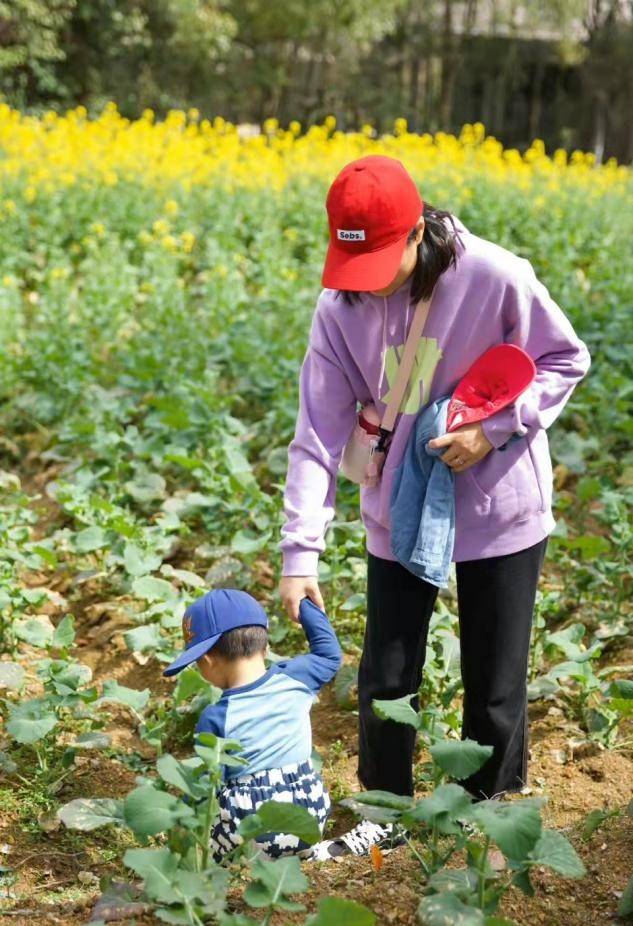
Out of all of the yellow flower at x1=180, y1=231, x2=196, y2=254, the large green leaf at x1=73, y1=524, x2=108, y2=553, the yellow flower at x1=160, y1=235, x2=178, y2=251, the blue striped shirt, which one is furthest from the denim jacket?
the yellow flower at x1=180, y1=231, x2=196, y2=254

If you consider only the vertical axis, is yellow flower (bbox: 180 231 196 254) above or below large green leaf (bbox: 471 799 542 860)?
below

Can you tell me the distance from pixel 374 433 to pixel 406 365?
0.61 feet

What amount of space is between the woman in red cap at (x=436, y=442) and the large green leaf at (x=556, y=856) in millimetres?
657

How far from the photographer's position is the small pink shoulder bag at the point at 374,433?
2.52 meters

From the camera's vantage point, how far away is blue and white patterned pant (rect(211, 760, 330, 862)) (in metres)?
2.47

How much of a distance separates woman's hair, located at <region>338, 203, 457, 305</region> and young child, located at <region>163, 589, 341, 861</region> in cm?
71

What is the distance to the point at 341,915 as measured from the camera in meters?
1.82

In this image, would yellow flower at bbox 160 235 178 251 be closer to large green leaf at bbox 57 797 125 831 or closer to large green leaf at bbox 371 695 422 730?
large green leaf at bbox 57 797 125 831

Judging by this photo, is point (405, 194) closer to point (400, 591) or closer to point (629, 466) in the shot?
point (400, 591)

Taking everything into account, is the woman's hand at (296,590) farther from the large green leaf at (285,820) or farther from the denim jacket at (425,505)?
the large green leaf at (285,820)

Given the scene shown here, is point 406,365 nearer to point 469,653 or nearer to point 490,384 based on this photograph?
point 490,384

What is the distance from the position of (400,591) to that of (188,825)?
2.74 feet

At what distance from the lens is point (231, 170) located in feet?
33.2

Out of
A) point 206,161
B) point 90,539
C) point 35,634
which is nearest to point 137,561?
point 90,539
